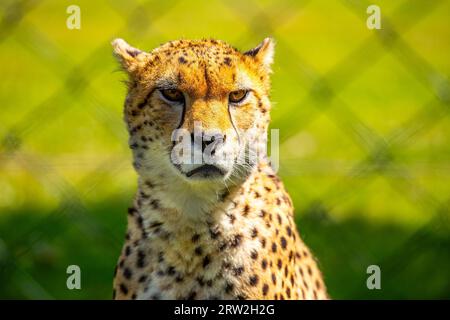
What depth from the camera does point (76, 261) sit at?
10.7ft

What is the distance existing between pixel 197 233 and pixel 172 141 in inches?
8.8

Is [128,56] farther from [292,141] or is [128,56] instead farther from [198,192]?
[292,141]

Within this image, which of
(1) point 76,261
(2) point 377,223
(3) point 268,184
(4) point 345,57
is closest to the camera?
(3) point 268,184

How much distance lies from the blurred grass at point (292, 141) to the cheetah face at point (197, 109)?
65 cm

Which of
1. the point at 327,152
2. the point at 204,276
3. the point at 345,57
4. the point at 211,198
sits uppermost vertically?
the point at 345,57

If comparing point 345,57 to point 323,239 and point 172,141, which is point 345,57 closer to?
point 323,239

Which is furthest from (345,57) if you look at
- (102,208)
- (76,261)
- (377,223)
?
(76,261)

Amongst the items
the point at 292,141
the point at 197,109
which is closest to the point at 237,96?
Answer: the point at 197,109

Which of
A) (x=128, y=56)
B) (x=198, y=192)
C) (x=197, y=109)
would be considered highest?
(x=128, y=56)

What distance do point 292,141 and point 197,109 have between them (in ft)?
6.69

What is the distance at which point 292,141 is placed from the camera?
13.3 feet

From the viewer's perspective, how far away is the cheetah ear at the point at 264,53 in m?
2.25

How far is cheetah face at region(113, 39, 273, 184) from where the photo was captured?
6.66 feet

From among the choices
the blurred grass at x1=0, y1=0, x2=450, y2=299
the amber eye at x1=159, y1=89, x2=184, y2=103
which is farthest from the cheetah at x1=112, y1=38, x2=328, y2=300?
the blurred grass at x1=0, y1=0, x2=450, y2=299
